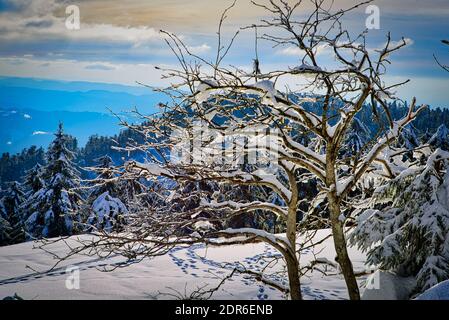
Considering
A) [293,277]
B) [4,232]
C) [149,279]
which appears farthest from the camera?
[4,232]

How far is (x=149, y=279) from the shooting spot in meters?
8.62

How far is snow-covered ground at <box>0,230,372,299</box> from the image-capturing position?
24.3ft

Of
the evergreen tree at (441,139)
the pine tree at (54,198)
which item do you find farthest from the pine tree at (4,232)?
the evergreen tree at (441,139)

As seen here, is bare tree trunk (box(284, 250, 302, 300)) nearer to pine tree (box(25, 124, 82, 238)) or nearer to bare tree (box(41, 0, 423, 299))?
Answer: bare tree (box(41, 0, 423, 299))

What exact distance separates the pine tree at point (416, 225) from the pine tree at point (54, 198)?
17971mm

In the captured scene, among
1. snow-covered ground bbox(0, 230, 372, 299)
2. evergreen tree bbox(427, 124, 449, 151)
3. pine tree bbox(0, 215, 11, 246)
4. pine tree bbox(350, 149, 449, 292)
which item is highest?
evergreen tree bbox(427, 124, 449, 151)

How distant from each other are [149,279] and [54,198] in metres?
15.1

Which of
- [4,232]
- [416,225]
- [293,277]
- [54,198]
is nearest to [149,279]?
[293,277]

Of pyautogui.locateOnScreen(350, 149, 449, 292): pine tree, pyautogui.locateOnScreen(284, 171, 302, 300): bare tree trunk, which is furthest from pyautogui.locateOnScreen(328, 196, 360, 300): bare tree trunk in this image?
pyautogui.locateOnScreen(350, 149, 449, 292): pine tree

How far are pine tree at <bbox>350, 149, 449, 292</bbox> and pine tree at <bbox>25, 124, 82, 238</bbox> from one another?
17971 millimetres

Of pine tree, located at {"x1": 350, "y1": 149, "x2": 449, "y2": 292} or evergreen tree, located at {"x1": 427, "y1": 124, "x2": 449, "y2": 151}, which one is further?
evergreen tree, located at {"x1": 427, "y1": 124, "x2": 449, "y2": 151}

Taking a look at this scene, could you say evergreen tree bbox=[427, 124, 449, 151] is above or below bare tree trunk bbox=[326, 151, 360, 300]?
above

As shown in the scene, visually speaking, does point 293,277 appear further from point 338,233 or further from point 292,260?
point 338,233
